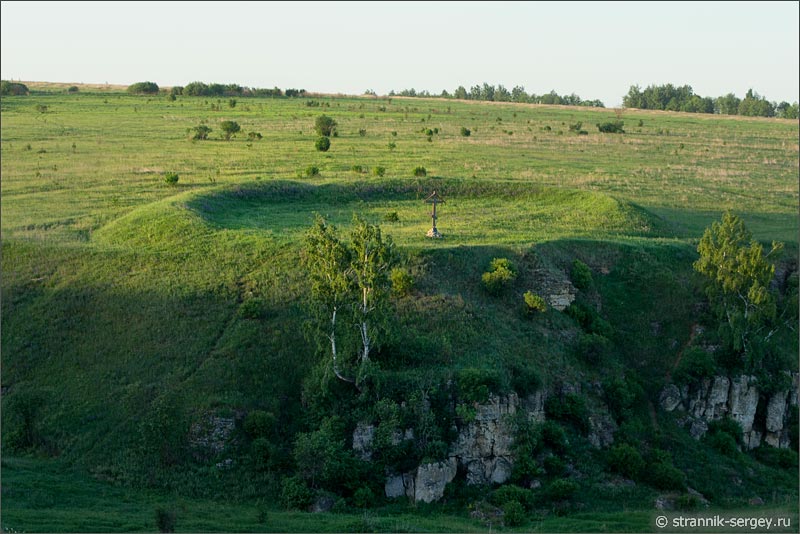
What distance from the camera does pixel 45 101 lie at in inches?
3442

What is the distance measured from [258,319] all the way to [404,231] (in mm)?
10693

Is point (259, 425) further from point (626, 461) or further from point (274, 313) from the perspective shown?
point (626, 461)

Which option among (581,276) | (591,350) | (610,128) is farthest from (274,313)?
(610,128)

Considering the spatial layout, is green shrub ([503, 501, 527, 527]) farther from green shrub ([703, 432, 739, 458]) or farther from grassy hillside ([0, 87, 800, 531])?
green shrub ([703, 432, 739, 458])

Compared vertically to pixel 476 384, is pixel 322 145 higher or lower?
higher

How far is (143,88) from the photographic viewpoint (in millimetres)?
104188

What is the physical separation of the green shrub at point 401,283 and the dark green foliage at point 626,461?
9.81 metres

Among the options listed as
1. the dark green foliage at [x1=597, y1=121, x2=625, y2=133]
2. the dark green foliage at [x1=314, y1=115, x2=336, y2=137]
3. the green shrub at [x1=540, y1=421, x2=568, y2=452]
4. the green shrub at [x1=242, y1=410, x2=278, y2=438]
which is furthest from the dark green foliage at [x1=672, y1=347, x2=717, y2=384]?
the dark green foliage at [x1=597, y1=121, x2=625, y2=133]

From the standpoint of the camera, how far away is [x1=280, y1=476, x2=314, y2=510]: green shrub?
87.8 ft

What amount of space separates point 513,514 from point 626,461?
223 inches

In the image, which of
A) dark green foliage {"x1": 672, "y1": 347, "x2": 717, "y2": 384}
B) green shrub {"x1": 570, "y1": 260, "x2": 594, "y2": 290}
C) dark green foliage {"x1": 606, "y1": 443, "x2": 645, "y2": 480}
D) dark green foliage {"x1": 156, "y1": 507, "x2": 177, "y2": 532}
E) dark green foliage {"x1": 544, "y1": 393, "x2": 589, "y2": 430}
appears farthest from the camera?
green shrub {"x1": 570, "y1": 260, "x2": 594, "y2": 290}

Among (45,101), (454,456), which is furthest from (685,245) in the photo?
(45,101)

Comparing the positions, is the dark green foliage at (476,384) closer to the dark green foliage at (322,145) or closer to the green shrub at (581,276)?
the green shrub at (581,276)

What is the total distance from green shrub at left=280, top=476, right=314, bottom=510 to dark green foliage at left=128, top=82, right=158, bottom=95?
8620 cm
